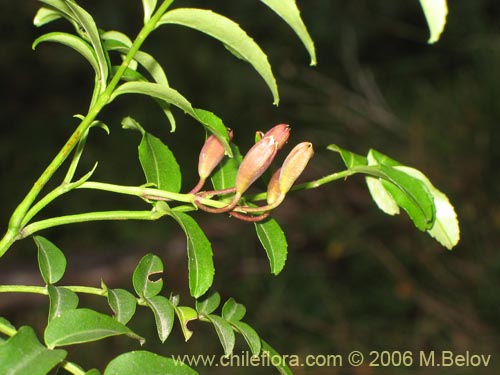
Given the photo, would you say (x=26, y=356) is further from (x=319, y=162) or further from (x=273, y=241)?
(x=319, y=162)

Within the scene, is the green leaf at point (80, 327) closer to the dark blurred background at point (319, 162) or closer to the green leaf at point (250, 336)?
the green leaf at point (250, 336)

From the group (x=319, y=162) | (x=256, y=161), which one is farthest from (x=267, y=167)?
(x=319, y=162)

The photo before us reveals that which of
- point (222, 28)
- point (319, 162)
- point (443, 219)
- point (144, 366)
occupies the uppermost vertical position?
point (222, 28)

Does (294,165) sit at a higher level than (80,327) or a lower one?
higher

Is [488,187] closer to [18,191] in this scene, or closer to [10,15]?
[18,191]

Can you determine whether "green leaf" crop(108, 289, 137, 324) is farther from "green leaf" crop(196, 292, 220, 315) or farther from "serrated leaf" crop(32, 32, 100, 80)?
"serrated leaf" crop(32, 32, 100, 80)

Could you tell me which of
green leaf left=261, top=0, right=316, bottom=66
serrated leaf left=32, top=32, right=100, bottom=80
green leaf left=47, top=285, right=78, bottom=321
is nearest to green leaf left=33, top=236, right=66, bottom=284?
green leaf left=47, top=285, right=78, bottom=321

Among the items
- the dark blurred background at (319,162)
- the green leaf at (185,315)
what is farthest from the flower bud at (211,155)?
the dark blurred background at (319,162)
